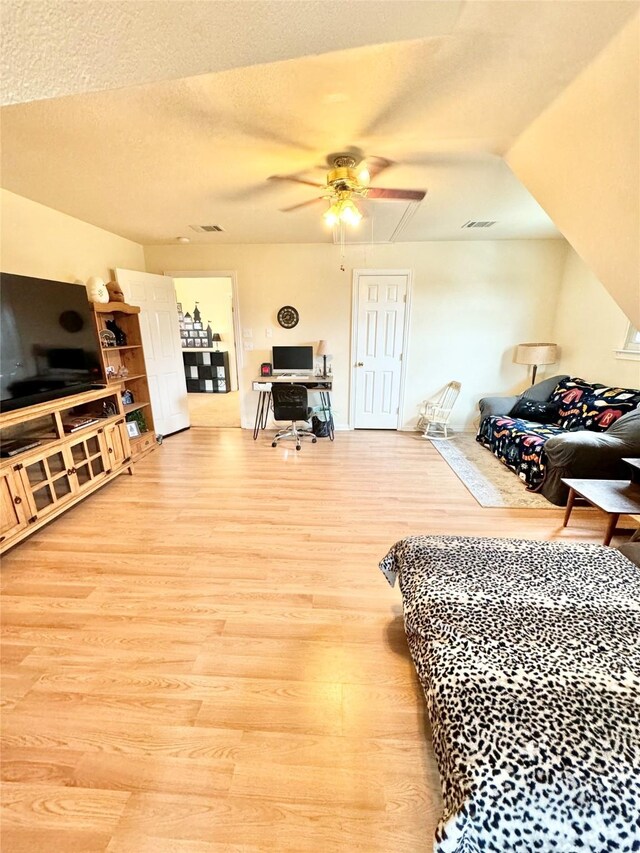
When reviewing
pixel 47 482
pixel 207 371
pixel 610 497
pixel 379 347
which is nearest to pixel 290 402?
pixel 379 347

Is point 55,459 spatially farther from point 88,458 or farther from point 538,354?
point 538,354

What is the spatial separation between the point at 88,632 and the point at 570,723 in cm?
195

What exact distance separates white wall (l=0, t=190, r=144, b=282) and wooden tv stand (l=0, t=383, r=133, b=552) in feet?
3.95

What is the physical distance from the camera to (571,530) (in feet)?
8.20

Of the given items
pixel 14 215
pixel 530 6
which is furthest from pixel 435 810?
pixel 14 215

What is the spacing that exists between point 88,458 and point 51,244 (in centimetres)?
208

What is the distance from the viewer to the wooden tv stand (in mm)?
2182

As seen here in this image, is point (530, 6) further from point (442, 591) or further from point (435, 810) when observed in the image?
point (435, 810)

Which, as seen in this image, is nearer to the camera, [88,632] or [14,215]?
[88,632]

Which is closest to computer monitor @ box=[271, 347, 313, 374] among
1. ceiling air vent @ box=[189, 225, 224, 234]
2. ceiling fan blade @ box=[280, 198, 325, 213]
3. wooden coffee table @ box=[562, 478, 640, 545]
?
ceiling air vent @ box=[189, 225, 224, 234]

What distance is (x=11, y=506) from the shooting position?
85.4 inches

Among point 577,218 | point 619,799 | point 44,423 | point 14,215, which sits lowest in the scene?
point 619,799

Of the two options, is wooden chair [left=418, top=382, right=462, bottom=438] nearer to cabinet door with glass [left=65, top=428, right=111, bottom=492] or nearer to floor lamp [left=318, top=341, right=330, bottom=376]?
floor lamp [left=318, top=341, right=330, bottom=376]

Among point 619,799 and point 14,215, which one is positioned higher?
point 14,215
